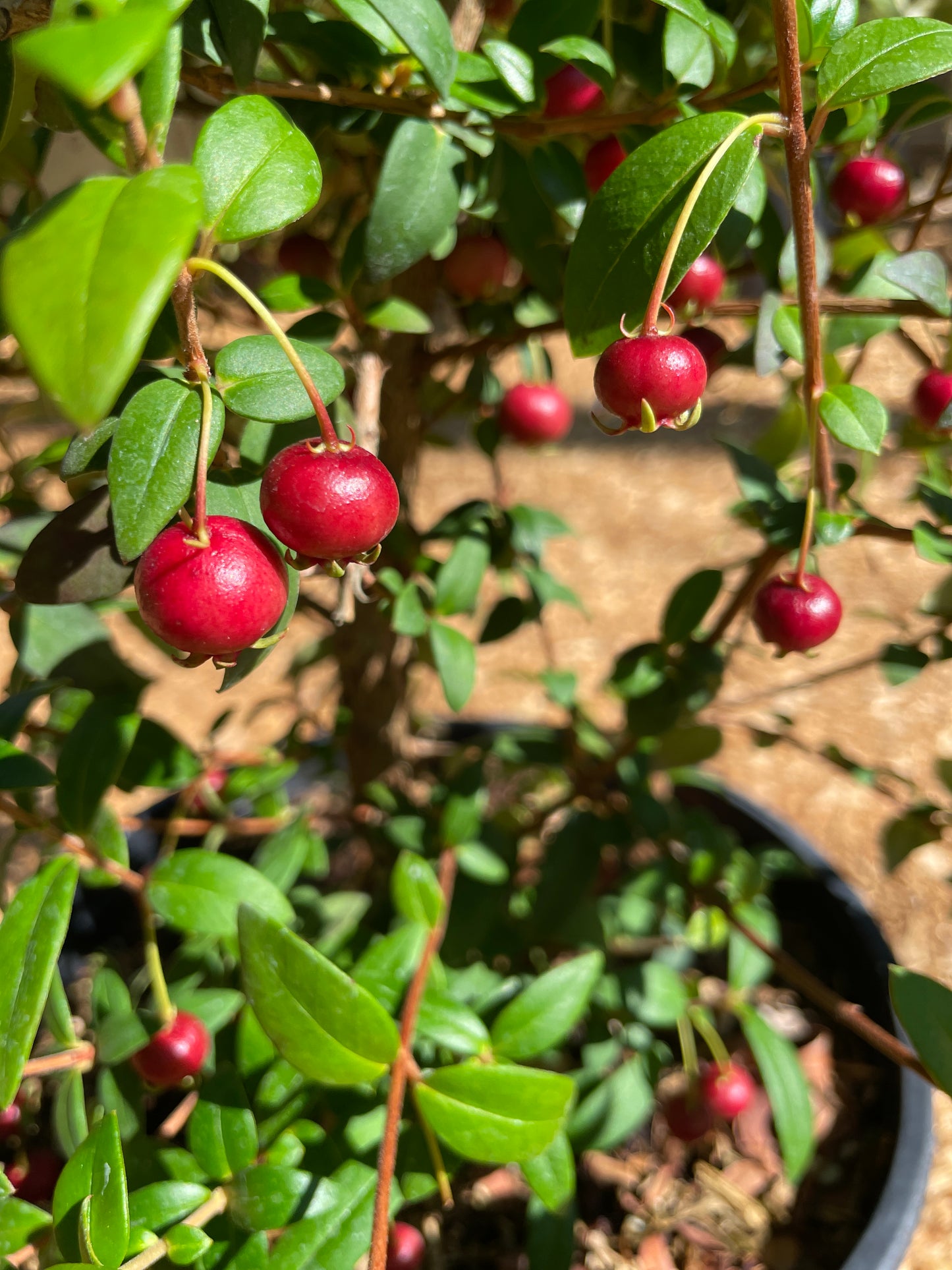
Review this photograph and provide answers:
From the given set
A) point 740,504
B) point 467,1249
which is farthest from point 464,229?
point 467,1249

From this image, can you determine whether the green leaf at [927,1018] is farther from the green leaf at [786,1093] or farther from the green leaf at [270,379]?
the green leaf at [270,379]

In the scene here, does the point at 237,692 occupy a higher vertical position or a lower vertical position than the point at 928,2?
lower

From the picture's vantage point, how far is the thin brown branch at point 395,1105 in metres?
0.46

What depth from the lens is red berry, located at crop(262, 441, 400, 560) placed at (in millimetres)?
385

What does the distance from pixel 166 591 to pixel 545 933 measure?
644 mm

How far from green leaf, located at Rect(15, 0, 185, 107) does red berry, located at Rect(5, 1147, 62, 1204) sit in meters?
0.76

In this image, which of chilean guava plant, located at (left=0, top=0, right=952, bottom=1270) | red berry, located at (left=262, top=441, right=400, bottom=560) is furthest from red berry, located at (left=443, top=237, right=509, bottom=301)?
red berry, located at (left=262, top=441, right=400, bottom=560)

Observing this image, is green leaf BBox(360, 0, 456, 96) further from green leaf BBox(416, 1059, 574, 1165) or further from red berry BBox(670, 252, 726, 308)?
green leaf BBox(416, 1059, 574, 1165)

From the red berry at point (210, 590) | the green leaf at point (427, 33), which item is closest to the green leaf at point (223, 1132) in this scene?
the red berry at point (210, 590)

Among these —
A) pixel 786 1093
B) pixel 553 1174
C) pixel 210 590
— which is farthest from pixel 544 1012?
pixel 210 590

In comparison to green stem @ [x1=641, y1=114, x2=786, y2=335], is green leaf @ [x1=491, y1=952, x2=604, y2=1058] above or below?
below

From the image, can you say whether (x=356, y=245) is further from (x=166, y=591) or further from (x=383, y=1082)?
(x=383, y=1082)

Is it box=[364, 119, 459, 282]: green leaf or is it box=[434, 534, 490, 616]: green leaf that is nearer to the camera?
box=[364, 119, 459, 282]: green leaf

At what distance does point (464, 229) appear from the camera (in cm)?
76
